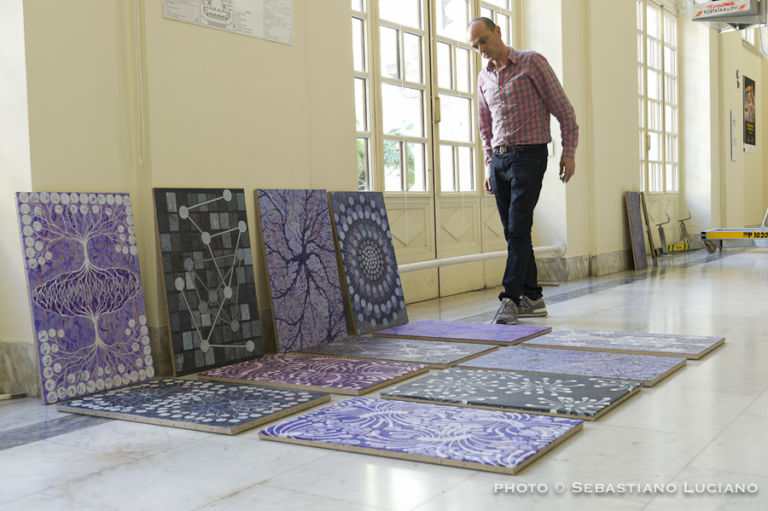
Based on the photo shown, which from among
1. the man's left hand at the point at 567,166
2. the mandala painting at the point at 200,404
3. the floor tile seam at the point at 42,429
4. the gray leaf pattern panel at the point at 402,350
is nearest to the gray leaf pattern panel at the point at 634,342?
the gray leaf pattern panel at the point at 402,350

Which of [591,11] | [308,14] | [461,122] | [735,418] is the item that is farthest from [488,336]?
[591,11]

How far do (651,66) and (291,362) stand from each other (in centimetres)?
780

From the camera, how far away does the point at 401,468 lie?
1.79 meters

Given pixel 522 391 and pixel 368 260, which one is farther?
pixel 368 260

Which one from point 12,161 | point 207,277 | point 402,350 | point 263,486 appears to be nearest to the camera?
point 263,486

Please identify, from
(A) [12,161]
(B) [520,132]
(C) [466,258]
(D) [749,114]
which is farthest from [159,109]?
(D) [749,114]

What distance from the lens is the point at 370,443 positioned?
195 centimetres

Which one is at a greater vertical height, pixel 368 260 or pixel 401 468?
pixel 368 260

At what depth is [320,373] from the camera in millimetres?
2844

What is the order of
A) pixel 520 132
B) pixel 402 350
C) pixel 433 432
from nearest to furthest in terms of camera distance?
1. pixel 433 432
2. pixel 402 350
3. pixel 520 132

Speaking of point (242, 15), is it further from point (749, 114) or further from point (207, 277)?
point (749, 114)

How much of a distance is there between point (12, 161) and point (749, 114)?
1289 centimetres

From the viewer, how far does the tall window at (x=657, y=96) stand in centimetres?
905

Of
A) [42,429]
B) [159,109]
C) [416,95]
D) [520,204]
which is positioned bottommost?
[42,429]
